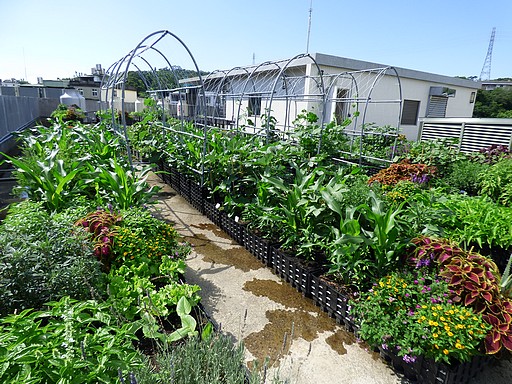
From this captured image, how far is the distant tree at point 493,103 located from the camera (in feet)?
98.3

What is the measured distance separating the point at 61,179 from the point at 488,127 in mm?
8347

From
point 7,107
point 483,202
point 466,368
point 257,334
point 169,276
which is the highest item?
point 7,107

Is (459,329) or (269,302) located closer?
(459,329)

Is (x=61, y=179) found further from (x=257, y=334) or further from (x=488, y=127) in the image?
(x=488, y=127)

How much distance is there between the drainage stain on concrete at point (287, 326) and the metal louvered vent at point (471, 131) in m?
A: 6.43

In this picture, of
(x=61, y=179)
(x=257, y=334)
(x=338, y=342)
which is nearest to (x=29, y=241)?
(x=61, y=179)

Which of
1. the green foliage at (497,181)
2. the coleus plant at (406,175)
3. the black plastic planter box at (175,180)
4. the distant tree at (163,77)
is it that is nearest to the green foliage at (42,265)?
the black plastic planter box at (175,180)

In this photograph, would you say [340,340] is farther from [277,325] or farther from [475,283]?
[475,283]

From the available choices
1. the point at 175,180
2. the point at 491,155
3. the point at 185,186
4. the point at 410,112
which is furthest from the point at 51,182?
the point at 410,112

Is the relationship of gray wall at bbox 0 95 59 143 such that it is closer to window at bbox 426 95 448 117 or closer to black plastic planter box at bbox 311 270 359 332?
black plastic planter box at bbox 311 270 359 332

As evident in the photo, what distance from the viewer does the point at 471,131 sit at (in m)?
7.43

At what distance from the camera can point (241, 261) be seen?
3504 millimetres

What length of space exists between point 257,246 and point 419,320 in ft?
6.40

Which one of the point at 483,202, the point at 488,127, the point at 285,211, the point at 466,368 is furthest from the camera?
the point at 488,127
